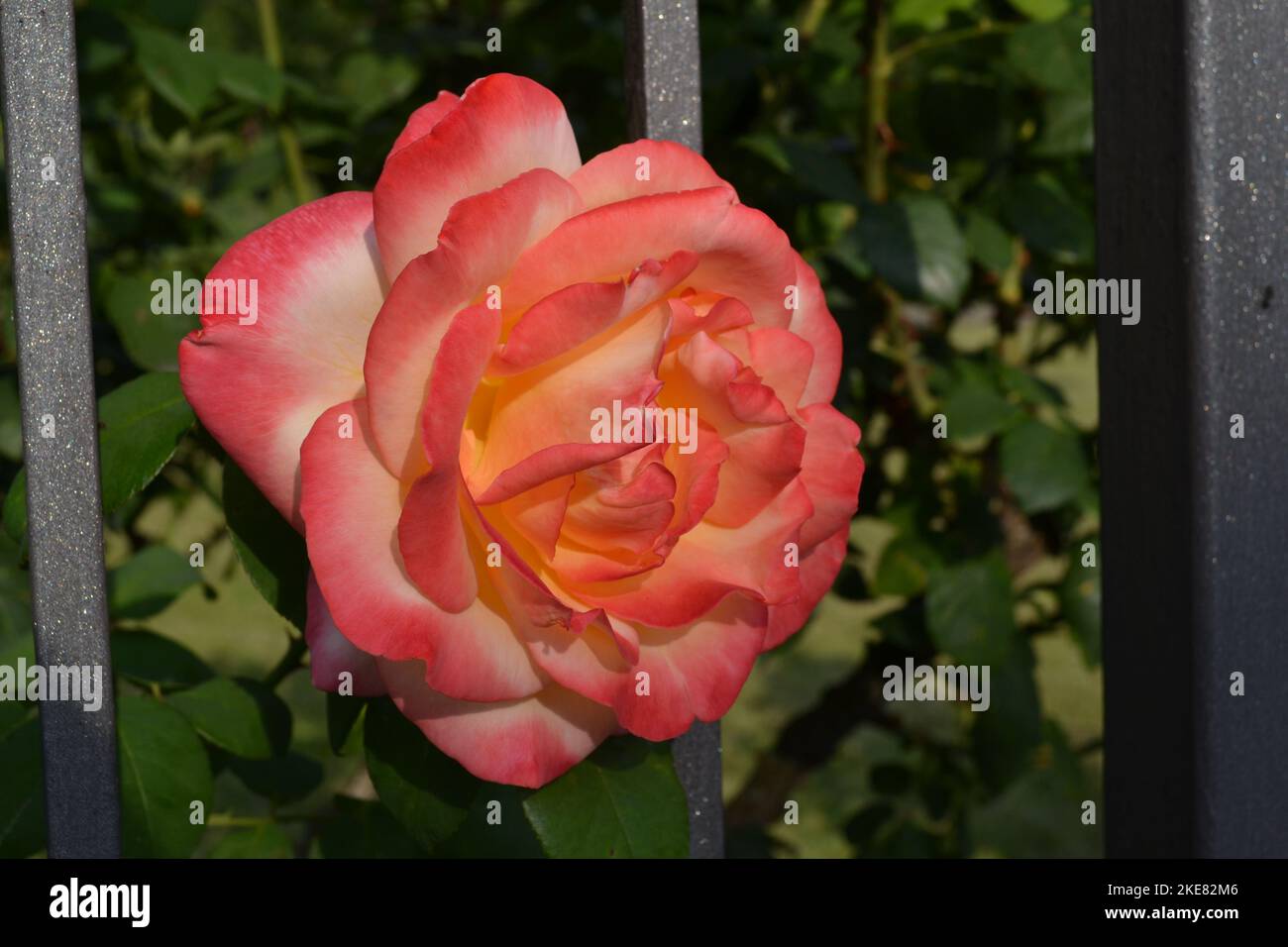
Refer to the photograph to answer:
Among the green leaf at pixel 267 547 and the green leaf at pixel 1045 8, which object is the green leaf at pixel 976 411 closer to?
the green leaf at pixel 1045 8

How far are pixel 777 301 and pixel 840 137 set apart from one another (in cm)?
99

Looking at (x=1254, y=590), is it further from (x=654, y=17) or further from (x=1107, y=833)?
(x=654, y=17)

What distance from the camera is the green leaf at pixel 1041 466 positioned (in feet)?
3.87

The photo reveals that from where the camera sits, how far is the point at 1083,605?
1.36 m

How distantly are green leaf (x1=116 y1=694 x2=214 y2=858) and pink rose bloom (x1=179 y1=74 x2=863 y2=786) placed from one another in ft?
0.66

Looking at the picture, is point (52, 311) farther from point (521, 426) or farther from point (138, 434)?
point (521, 426)

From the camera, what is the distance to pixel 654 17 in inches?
25.6

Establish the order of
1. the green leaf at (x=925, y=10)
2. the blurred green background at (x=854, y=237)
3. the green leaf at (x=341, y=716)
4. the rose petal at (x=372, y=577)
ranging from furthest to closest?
the green leaf at (x=925, y=10)
the blurred green background at (x=854, y=237)
the green leaf at (x=341, y=716)
the rose petal at (x=372, y=577)

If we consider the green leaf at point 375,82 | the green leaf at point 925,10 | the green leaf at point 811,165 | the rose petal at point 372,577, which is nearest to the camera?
the rose petal at point 372,577

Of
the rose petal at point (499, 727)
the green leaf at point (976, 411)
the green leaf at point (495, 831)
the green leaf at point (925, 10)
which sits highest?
the green leaf at point (925, 10)

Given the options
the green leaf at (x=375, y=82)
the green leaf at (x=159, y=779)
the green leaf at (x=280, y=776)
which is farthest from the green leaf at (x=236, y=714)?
the green leaf at (x=375, y=82)

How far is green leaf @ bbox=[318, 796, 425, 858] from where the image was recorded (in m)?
0.80

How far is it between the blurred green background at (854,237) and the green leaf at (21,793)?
0.12m

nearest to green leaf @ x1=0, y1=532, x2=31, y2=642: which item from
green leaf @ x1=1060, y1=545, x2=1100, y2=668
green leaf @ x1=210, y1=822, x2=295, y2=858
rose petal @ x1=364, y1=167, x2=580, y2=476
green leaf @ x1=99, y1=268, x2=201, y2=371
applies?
green leaf @ x1=99, y1=268, x2=201, y2=371
